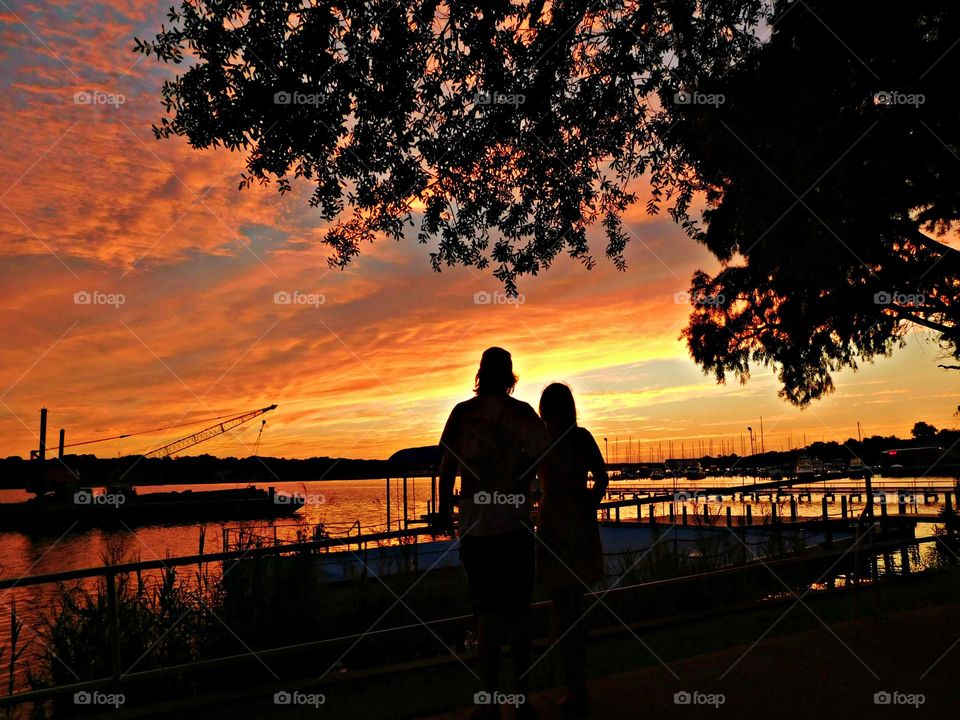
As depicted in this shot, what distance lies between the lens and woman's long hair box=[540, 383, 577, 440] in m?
4.73

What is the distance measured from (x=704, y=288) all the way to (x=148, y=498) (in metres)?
Answer: 109

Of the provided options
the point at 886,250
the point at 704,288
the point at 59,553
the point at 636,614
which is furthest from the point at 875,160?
the point at 59,553

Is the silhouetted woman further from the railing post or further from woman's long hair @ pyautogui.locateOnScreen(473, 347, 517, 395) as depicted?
the railing post

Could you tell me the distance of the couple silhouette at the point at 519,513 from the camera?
4.21 metres

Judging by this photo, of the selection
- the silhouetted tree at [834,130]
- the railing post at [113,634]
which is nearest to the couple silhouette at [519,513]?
the railing post at [113,634]

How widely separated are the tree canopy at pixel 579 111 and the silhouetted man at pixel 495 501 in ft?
15.1

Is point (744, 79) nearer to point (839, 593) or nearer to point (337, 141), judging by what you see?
point (337, 141)

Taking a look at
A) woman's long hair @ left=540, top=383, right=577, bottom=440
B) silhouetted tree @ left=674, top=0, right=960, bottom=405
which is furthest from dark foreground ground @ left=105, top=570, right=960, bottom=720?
silhouetted tree @ left=674, top=0, right=960, bottom=405

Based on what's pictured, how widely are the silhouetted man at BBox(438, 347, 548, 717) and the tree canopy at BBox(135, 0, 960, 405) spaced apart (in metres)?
4.61

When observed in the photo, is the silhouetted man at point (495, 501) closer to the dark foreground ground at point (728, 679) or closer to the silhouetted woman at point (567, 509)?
the silhouetted woman at point (567, 509)

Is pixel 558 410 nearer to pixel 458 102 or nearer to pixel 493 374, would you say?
pixel 493 374

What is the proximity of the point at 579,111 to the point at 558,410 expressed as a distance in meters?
6.07

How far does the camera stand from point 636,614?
8617 mm

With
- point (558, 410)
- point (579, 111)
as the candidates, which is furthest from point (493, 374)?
point (579, 111)
